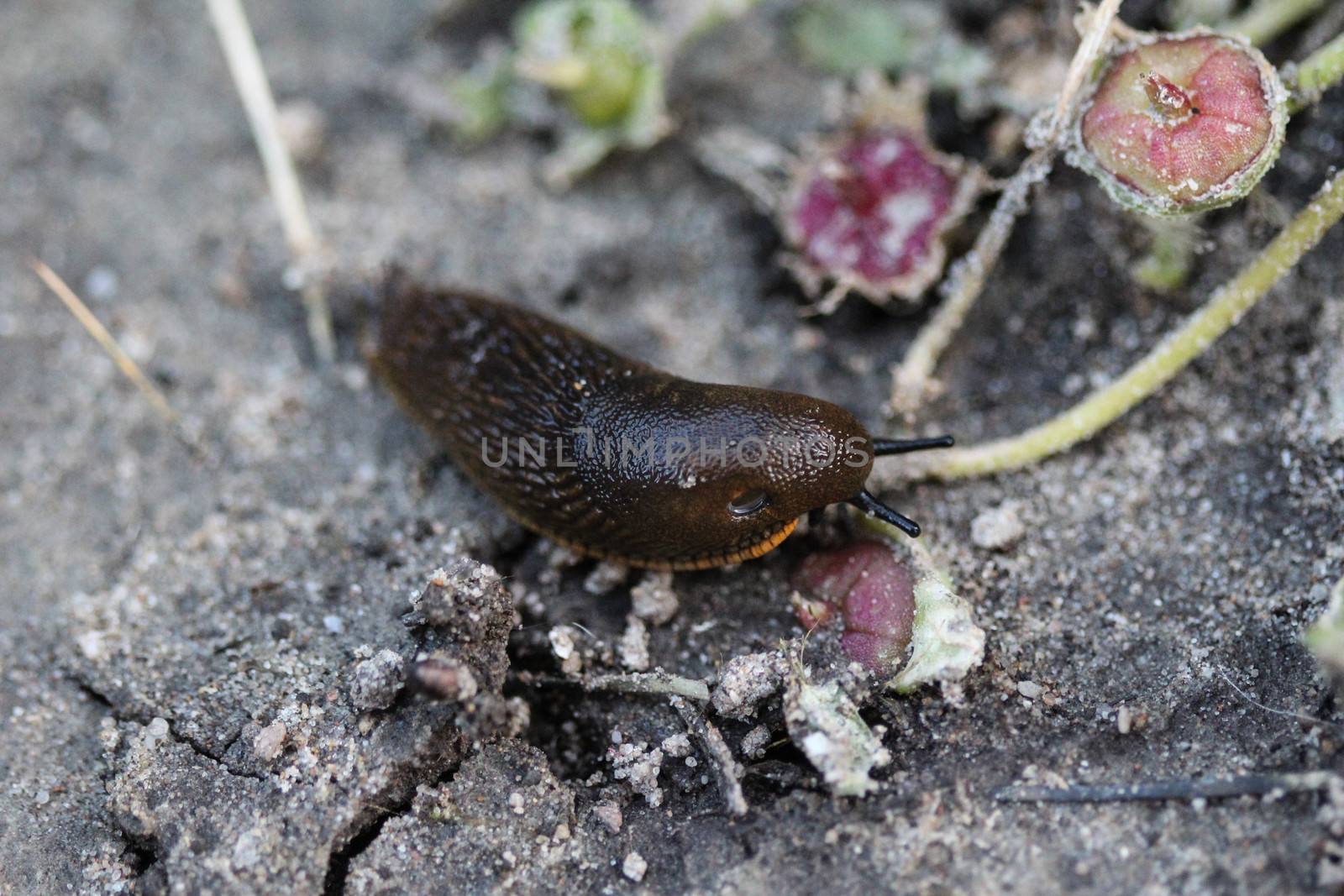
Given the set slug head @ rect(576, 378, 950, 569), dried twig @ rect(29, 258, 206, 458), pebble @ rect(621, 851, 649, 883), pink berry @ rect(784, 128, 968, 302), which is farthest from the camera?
dried twig @ rect(29, 258, 206, 458)

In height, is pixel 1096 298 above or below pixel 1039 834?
above

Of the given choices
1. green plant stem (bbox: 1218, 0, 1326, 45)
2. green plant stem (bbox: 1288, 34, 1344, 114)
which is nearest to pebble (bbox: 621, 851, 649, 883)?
green plant stem (bbox: 1288, 34, 1344, 114)

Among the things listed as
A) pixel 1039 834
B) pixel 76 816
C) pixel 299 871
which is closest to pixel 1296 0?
pixel 1039 834

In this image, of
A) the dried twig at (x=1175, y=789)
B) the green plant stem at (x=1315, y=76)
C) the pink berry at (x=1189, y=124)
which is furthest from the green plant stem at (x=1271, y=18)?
the dried twig at (x=1175, y=789)

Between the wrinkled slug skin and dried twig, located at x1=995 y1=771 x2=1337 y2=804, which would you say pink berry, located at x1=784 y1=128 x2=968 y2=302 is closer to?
the wrinkled slug skin

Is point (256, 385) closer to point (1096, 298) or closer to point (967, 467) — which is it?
point (967, 467)

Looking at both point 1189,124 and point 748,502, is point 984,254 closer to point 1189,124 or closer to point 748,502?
point 1189,124

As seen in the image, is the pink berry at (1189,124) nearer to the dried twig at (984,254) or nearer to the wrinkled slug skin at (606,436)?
the dried twig at (984,254)
